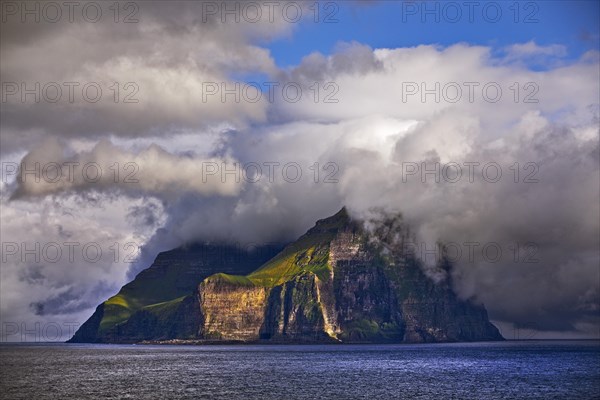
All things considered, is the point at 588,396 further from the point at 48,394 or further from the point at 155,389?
the point at 48,394

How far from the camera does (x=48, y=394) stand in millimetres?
180375

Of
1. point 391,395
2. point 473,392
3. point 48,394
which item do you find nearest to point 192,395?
point 48,394

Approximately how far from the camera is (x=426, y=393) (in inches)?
7323

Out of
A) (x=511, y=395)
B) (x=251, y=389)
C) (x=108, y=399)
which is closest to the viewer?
(x=108, y=399)

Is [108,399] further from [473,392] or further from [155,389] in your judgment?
[473,392]

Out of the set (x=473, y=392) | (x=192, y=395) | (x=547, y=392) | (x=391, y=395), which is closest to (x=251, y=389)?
(x=192, y=395)

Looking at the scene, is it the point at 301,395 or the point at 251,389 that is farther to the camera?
the point at 251,389

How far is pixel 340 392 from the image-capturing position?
187 metres

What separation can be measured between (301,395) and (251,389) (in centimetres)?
1996

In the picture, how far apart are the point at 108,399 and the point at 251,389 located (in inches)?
1429

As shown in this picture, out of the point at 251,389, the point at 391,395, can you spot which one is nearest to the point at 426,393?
the point at 391,395

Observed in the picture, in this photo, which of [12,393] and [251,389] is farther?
[251,389]

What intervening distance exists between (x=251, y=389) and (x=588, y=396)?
240ft

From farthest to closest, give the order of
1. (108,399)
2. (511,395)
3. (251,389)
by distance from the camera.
Result: (251,389) → (511,395) → (108,399)
